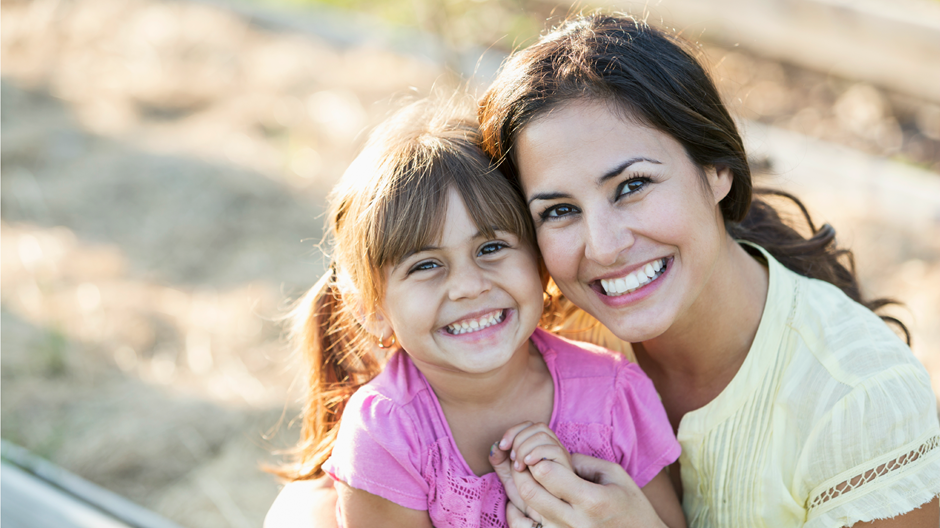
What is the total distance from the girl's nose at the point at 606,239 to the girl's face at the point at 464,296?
0.67 feet

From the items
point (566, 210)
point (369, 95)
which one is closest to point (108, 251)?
point (369, 95)

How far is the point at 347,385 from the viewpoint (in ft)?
7.26

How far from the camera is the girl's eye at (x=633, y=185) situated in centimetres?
175

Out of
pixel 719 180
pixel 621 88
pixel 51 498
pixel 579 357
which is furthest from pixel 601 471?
pixel 51 498

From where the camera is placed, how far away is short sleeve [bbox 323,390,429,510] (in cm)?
182

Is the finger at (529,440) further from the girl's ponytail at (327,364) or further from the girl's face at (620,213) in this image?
the girl's ponytail at (327,364)

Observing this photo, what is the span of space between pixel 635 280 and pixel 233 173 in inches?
153

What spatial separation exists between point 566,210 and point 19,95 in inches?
229

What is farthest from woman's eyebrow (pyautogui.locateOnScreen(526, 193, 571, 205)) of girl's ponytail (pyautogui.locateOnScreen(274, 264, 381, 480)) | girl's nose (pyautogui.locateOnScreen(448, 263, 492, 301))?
girl's ponytail (pyautogui.locateOnScreen(274, 264, 381, 480))

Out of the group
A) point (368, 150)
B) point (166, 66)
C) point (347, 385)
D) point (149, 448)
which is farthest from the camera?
point (166, 66)

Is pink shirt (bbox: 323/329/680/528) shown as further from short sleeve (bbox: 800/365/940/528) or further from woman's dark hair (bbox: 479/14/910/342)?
woman's dark hair (bbox: 479/14/910/342)

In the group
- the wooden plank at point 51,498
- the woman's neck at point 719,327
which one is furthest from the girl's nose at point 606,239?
the wooden plank at point 51,498

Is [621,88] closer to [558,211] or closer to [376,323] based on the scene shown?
[558,211]

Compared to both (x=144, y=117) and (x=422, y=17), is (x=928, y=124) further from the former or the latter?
(x=144, y=117)
